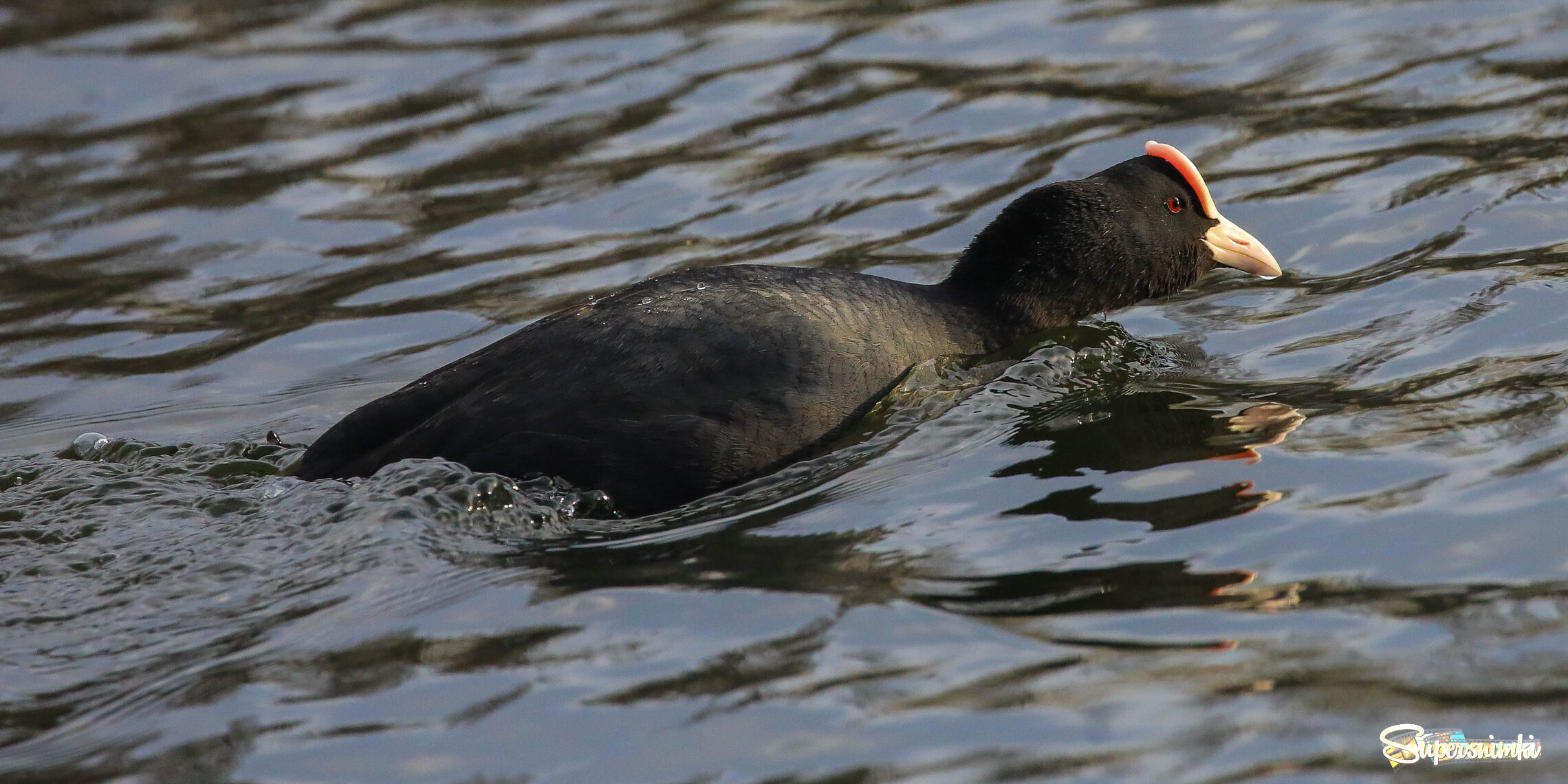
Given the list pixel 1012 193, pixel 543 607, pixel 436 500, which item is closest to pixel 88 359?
pixel 436 500

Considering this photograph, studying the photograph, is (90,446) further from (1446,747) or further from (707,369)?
A: (1446,747)

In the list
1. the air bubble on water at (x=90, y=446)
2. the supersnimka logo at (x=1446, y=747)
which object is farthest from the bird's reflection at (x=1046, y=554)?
the air bubble on water at (x=90, y=446)

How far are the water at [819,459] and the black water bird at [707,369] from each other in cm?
13

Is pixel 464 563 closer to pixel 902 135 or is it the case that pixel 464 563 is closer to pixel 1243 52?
pixel 902 135

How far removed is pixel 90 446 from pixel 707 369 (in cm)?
241

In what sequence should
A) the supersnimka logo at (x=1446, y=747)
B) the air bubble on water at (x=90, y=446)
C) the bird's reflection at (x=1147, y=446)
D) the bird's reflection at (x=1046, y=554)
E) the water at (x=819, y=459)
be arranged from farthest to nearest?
the air bubble on water at (x=90, y=446) → the bird's reflection at (x=1147, y=446) → the bird's reflection at (x=1046, y=554) → the water at (x=819, y=459) → the supersnimka logo at (x=1446, y=747)

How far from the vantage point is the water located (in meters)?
3.79

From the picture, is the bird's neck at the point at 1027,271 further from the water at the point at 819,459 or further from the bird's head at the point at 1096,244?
the water at the point at 819,459

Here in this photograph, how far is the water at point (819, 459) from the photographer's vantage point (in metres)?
3.79

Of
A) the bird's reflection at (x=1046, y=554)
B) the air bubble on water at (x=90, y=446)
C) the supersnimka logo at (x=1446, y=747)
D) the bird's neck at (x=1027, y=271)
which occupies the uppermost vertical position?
the bird's neck at (x=1027, y=271)

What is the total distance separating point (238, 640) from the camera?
436 cm

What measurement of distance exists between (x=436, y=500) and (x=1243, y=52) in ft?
20.9

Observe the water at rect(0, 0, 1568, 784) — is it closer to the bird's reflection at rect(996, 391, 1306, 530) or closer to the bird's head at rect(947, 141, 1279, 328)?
the bird's reflection at rect(996, 391, 1306, 530)

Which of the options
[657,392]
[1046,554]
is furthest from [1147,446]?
[657,392]
